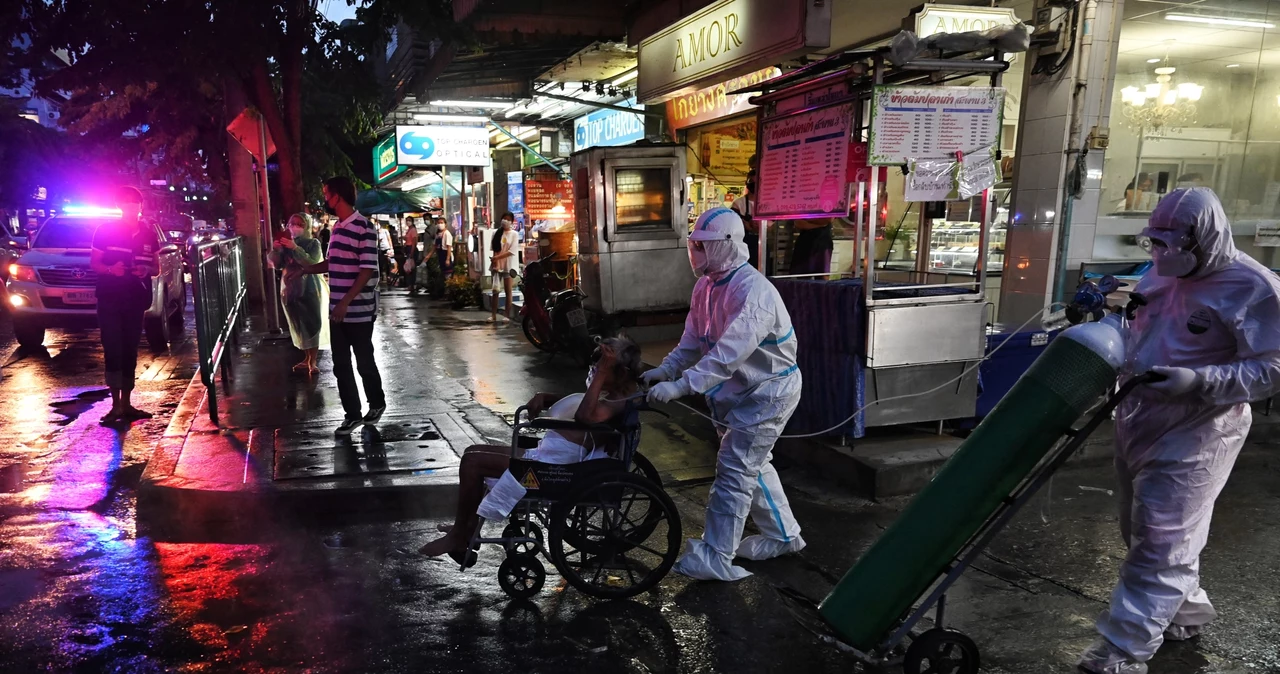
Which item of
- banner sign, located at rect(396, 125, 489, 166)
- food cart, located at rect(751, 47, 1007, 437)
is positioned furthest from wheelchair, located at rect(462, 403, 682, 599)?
banner sign, located at rect(396, 125, 489, 166)

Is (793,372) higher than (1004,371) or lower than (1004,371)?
higher

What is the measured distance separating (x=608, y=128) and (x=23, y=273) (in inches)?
355

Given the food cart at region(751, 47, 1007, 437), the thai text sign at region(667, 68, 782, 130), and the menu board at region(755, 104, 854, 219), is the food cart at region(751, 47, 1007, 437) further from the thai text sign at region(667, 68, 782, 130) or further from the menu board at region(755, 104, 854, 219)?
the thai text sign at region(667, 68, 782, 130)

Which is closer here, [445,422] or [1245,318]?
[1245,318]

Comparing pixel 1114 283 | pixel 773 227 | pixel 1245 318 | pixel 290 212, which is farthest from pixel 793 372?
pixel 290 212

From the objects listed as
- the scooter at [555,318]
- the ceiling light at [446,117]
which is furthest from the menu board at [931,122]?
the ceiling light at [446,117]

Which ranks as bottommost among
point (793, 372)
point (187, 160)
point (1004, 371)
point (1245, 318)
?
point (1004, 371)

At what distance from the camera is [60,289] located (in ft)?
35.0

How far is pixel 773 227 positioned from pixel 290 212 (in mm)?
6724

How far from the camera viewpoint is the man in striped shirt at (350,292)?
6.05m

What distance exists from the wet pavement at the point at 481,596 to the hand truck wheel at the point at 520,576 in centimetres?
7

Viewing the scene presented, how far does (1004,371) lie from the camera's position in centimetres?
605

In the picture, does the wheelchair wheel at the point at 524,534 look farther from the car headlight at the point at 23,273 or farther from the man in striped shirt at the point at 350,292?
the car headlight at the point at 23,273

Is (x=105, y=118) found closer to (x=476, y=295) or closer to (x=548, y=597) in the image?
(x=476, y=295)
